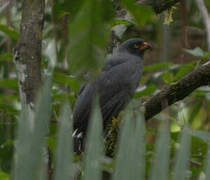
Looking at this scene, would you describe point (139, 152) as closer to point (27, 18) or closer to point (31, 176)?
point (31, 176)

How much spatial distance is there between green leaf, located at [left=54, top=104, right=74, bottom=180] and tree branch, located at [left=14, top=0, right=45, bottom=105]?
83.5 inches

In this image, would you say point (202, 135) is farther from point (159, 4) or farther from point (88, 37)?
point (88, 37)

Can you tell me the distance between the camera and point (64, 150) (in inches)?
42.4

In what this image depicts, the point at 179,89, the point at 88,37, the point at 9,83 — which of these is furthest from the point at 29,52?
the point at 88,37

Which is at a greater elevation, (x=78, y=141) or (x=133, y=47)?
(x=133, y=47)

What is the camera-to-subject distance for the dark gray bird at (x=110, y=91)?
15.2 ft

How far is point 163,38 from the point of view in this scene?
7.00 metres

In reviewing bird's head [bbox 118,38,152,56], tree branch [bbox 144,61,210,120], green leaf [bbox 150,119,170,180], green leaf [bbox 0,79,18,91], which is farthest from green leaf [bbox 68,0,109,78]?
bird's head [bbox 118,38,152,56]

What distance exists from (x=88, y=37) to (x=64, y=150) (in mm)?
272

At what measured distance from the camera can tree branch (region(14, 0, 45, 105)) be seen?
125 inches

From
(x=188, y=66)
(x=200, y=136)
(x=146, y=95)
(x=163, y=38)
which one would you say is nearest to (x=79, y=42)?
(x=200, y=136)

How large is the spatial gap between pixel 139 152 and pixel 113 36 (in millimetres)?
3235

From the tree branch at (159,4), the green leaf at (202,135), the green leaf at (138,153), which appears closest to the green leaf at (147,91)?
the tree branch at (159,4)

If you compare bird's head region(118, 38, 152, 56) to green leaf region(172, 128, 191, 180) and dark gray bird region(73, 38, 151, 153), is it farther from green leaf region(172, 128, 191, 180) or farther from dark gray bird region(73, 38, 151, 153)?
green leaf region(172, 128, 191, 180)
